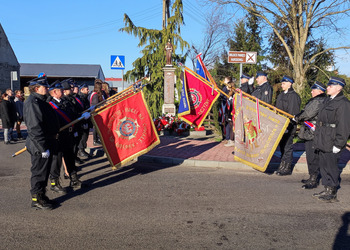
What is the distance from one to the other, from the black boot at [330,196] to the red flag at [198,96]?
3341mm

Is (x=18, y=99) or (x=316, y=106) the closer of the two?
(x=316, y=106)

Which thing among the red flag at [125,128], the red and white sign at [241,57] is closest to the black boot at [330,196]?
the red flag at [125,128]

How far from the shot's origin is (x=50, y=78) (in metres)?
41.4

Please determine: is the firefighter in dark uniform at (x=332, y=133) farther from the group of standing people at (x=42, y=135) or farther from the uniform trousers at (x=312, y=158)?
the group of standing people at (x=42, y=135)

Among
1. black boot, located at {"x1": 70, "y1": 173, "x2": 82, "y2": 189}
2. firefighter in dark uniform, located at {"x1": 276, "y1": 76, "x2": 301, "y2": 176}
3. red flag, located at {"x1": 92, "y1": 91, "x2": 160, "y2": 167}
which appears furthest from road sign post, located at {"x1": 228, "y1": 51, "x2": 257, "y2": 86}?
black boot, located at {"x1": 70, "y1": 173, "x2": 82, "y2": 189}

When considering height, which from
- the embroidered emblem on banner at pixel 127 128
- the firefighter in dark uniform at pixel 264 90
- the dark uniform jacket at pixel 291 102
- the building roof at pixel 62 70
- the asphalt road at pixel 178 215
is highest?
the building roof at pixel 62 70

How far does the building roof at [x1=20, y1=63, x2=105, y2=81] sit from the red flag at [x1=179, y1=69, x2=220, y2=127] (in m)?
36.6

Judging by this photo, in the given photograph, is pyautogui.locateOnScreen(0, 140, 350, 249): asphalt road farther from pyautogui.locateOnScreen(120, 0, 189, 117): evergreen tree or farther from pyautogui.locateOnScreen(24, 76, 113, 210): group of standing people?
pyautogui.locateOnScreen(120, 0, 189, 117): evergreen tree

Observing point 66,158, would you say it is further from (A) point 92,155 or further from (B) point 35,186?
(A) point 92,155

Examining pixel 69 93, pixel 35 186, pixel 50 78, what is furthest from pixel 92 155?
pixel 50 78

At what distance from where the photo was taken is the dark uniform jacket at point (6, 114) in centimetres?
1150

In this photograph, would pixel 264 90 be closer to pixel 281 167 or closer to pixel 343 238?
pixel 281 167

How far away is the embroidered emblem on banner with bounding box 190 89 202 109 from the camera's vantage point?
7645 mm

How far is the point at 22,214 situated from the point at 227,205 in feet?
9.75
